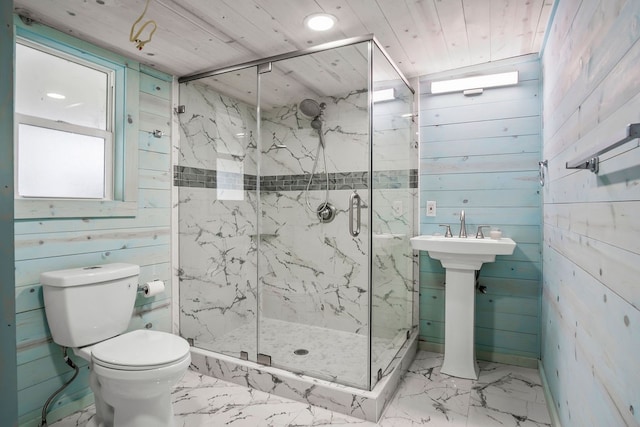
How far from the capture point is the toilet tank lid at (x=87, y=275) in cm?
173

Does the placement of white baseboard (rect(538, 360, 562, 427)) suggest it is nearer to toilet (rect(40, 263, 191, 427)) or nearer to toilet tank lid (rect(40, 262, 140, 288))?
toilet (rect(40, 263, 191, 427))

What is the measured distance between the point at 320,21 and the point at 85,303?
1.90 metres

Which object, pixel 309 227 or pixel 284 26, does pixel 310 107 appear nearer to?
pixel 284 26

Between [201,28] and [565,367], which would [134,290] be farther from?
[565,367]

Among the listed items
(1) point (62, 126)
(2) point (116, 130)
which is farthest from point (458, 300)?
(1) point (62, 126)

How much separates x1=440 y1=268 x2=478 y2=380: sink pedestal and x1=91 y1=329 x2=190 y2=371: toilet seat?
1.66 metres

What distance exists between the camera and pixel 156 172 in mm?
2406

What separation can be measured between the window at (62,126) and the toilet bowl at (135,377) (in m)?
0.90

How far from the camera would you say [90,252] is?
2016 millimetres

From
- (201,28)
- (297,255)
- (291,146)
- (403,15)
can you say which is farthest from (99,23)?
(297,255)

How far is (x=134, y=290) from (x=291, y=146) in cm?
138

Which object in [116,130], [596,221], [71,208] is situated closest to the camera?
[596,221]

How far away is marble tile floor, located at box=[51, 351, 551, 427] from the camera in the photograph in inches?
73.6

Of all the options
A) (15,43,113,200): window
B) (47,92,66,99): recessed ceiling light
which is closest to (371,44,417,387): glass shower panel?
(15,43,113,200): window
